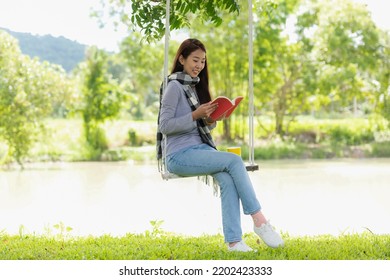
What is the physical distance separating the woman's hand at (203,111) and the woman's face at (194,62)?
0.19 m

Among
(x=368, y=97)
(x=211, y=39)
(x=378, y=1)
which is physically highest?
(x=378, y=1)

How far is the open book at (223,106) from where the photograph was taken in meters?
2.79

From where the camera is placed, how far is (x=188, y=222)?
18.9ft

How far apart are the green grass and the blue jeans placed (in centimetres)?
16

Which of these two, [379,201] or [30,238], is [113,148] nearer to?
[379,201]

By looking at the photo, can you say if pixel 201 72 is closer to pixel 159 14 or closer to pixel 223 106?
pixel 223 106

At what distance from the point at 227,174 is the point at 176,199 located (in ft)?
14.7

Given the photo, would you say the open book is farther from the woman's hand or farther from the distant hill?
the distant hill

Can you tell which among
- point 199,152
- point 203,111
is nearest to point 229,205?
point 199,152

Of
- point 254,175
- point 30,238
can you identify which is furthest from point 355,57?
point 30,238

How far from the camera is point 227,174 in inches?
109

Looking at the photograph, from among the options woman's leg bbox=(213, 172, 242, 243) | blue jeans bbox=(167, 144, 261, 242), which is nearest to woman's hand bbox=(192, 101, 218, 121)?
blue jeans bbox=(167, 144, 261, 242)

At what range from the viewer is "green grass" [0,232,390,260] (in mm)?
2941
